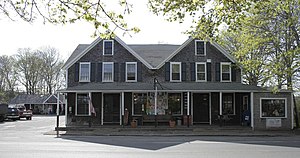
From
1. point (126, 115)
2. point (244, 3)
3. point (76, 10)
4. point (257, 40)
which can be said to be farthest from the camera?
point (126, 115)

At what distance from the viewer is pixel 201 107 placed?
26734 mm

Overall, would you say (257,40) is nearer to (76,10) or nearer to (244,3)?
(244,3)

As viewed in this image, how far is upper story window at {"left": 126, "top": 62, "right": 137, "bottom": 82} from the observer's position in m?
27.2

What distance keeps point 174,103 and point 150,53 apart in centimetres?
574

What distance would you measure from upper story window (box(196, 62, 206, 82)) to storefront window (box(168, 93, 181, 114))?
213 cm

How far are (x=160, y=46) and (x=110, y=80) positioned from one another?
292 inches

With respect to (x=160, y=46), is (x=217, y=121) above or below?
below

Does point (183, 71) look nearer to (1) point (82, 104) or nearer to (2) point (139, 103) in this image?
(2) point (139, 103)

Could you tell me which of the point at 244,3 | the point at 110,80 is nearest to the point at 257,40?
the point at 110,80

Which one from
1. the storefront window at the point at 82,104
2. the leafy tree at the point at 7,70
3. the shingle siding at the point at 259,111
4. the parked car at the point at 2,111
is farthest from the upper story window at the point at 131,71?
the leafy tree at the point at 7,70

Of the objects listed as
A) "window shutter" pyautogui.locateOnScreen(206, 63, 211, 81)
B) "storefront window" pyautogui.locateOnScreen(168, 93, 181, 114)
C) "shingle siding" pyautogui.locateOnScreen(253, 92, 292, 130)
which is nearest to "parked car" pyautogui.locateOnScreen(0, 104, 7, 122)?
"storefront window" pyautogui.locateOnScreen(168, 93, 181, 114)

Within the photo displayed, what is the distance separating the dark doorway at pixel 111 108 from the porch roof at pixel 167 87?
3.86ft

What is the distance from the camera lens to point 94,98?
26.9 metres

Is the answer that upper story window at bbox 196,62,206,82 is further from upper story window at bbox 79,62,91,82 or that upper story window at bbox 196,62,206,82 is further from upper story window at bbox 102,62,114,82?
upper story window at bbox 79,62,91,82
